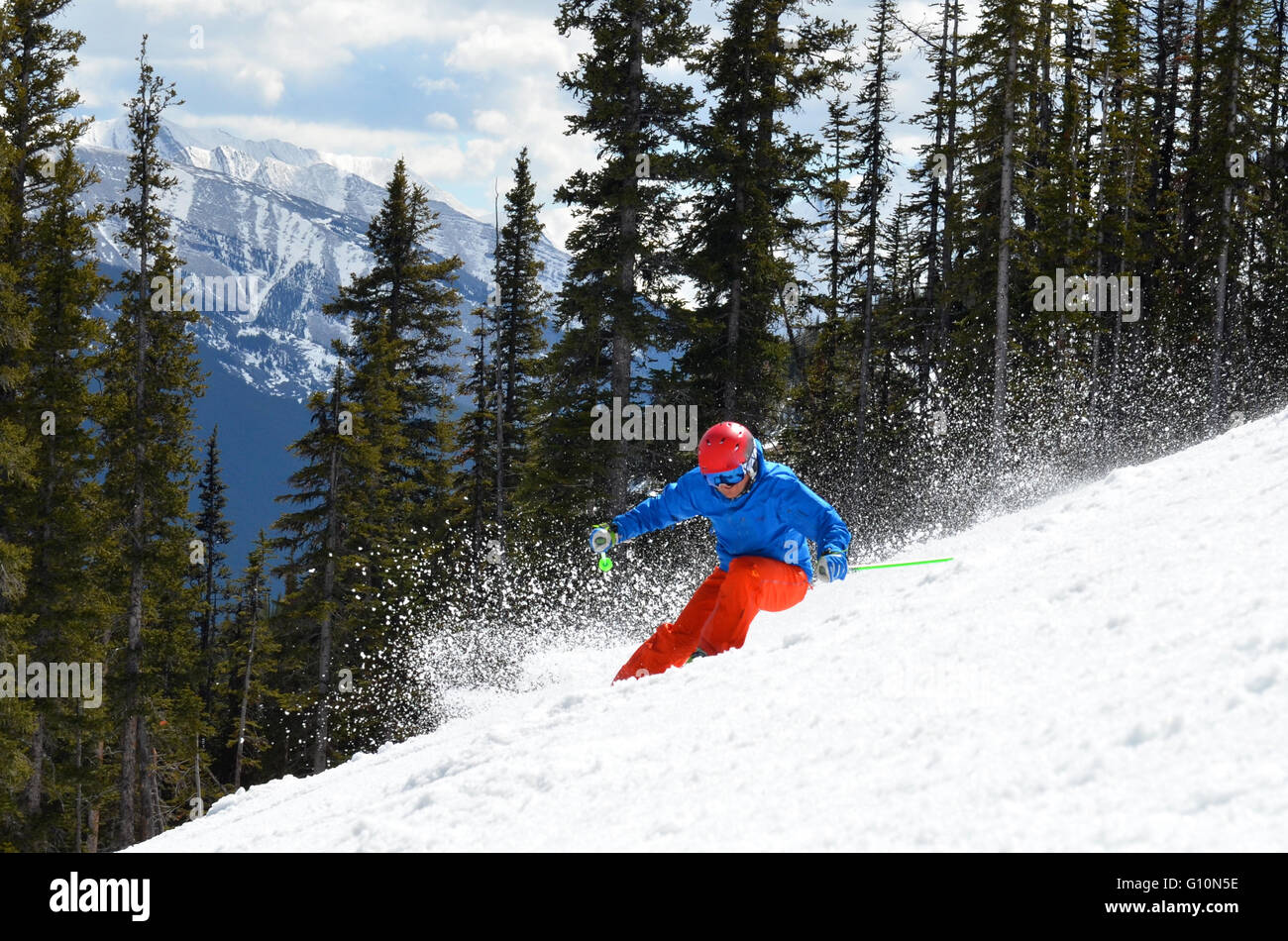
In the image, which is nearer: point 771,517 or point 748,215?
point 771,517

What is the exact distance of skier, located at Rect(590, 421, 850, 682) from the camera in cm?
681

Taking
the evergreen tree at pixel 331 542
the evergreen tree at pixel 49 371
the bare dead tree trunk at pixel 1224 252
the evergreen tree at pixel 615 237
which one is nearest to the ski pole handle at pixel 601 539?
the evergreen tree at pixel 615 237

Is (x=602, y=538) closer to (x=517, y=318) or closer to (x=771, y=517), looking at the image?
(x=771, y=517)

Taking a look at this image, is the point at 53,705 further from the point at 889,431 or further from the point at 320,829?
the point at 889,431

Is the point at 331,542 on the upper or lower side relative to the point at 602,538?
lower

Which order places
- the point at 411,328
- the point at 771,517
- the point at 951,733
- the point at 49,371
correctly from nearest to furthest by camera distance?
the point at 951,733 < the point at 771,517 < the point at 49,371 < the point at 411,328

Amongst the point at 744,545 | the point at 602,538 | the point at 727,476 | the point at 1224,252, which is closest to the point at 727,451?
the point at 727,476

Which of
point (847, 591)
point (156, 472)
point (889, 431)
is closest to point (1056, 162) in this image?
point (889, 431)

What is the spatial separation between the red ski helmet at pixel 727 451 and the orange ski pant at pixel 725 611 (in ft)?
2.55

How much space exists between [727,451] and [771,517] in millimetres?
671

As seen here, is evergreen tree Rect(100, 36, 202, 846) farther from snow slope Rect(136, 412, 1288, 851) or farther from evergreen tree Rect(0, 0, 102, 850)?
snow slope Rect(136, 412, 1288, 851)

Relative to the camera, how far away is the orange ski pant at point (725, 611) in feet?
22.2

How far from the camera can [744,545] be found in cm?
732

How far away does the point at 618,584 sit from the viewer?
18109 mm
